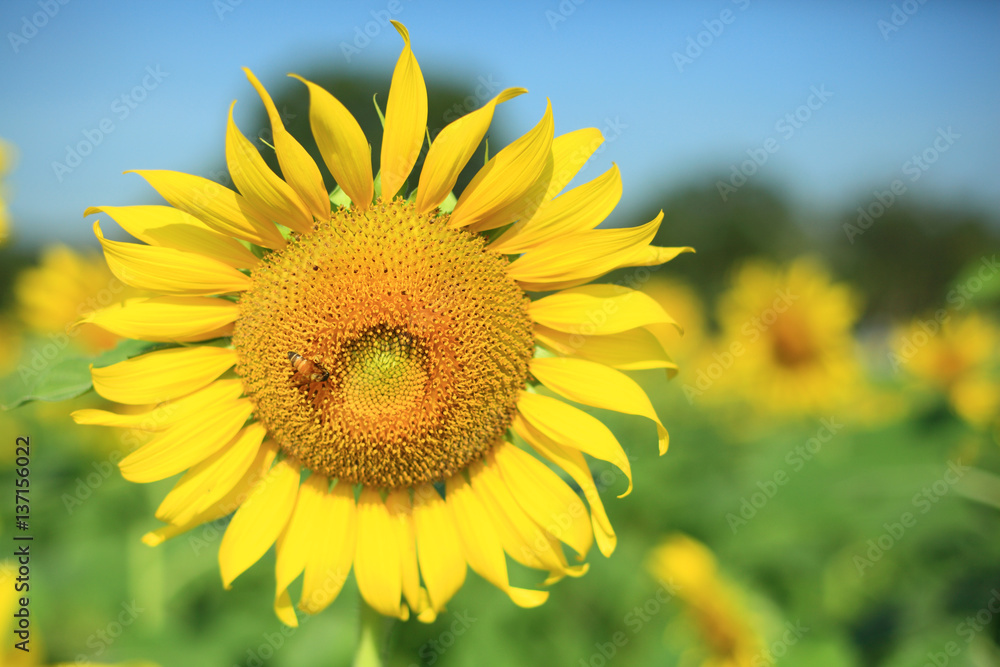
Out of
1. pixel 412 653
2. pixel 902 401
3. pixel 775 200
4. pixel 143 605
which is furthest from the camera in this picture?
pixel 775 200

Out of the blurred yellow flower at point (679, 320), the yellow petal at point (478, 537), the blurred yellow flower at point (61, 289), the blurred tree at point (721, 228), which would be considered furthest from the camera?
the blurred tree at point (721, 228)

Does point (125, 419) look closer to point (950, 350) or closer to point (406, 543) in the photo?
point (406, 543)

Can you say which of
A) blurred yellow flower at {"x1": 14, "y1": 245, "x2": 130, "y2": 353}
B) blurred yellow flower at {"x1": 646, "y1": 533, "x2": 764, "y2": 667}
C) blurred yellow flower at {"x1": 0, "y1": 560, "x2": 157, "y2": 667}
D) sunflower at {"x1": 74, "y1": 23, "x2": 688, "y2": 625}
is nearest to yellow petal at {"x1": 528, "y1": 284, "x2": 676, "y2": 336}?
sunflower at {"x1": 74, "y1": 23, "x2": 688, "y2": 625}

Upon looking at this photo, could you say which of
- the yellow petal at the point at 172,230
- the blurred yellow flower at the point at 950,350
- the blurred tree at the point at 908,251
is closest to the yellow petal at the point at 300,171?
the yellow petal at the point at 172,230

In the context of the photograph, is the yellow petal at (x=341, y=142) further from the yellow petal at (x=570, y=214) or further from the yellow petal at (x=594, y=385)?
the yellow petal at (x=594, y=385)

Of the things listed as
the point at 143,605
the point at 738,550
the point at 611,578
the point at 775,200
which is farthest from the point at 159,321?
the point at 775,200

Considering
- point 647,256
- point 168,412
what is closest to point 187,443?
point 168,412

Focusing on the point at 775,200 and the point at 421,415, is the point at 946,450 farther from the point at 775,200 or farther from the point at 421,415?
the point at 775,200
